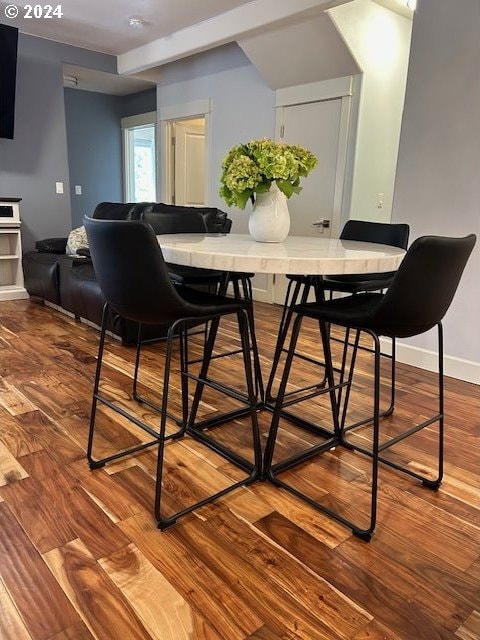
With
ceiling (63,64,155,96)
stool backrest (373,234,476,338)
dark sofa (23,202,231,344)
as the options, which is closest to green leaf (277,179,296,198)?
stool backrest (373,234,476,338)

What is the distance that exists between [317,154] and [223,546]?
374 cm

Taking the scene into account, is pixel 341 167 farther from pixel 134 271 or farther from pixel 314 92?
pixel 134 271

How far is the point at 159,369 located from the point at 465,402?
1802 millimetres

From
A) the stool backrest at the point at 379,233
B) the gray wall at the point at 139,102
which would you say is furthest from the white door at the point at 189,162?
the stool backrest at the point at 379,233

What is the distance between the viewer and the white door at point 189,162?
608 cm

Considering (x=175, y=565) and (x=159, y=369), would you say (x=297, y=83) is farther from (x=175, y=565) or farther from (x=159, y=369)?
(x=175, y=565)

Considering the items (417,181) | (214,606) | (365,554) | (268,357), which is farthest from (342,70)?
(214,606)

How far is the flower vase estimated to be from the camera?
6.20 feet

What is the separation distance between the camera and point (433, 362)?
3074mm

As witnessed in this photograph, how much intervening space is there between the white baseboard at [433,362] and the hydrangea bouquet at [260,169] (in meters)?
1.76

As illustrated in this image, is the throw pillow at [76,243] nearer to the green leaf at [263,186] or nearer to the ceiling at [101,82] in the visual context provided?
the ceiling at [101,82]

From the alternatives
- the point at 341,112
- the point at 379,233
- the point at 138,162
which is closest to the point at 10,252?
the point at 341,112

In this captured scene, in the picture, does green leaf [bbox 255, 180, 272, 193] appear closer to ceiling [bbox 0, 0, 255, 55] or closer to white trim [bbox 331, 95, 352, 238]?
white trim [bbox 331, 95, 352, 238]

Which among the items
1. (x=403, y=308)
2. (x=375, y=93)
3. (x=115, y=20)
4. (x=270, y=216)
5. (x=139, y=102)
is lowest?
(x=403, y=308)
